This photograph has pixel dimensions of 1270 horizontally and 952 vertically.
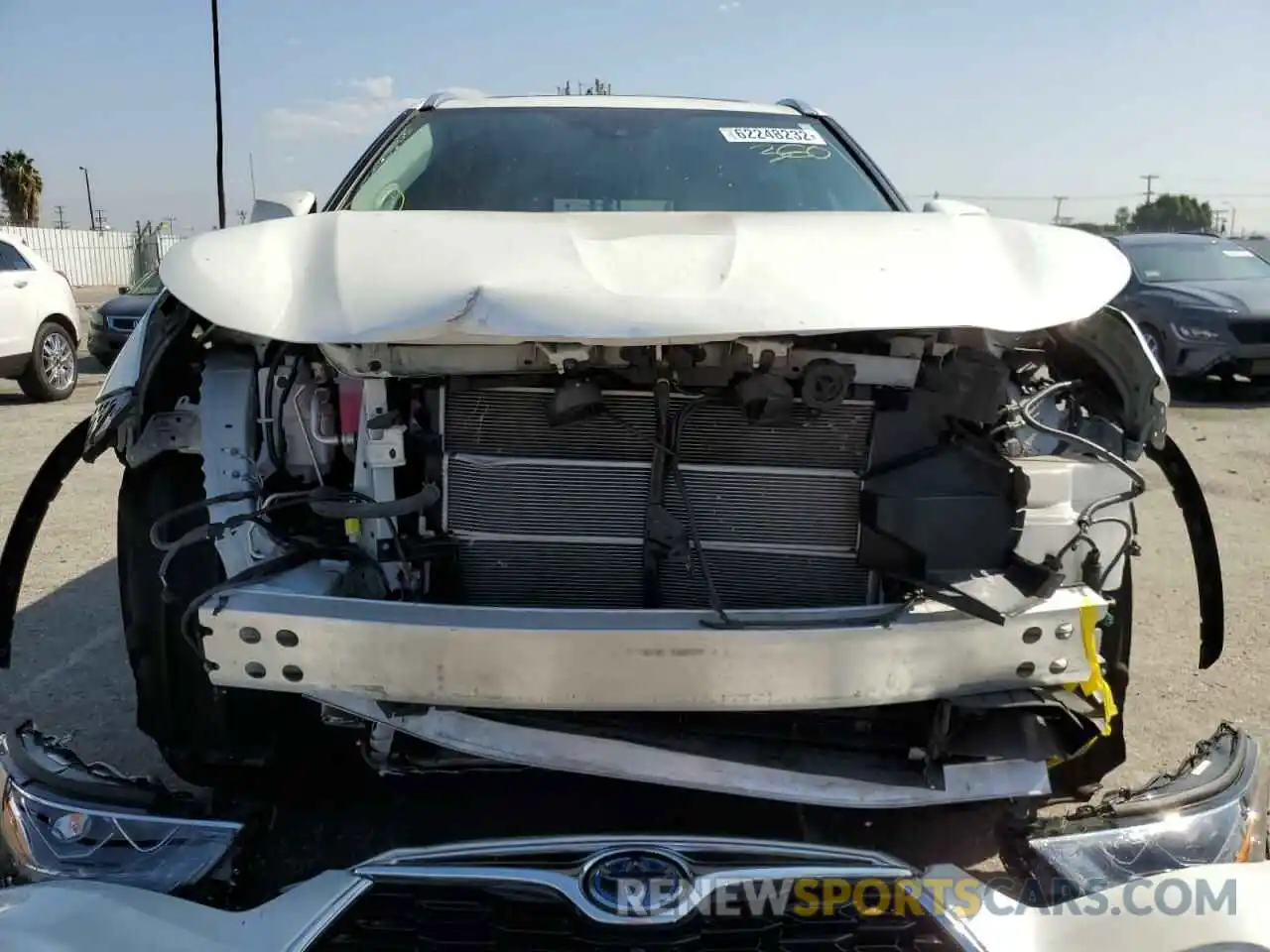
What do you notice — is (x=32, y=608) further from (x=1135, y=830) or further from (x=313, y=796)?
(x=1135, y=830)

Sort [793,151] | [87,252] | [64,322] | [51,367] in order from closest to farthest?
[793,151] → [51,367] → [64,322] → [87,252]

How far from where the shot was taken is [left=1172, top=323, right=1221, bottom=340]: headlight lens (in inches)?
374

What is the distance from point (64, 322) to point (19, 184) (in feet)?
117

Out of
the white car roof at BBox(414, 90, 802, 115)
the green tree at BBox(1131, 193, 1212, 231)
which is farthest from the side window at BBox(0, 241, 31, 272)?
the green tree at BBox(1131, 193, 1212, 231)

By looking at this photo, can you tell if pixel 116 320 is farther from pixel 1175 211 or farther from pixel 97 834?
pixel 1175 211

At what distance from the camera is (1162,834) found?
1.87 meters

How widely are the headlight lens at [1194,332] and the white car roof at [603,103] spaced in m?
7.31

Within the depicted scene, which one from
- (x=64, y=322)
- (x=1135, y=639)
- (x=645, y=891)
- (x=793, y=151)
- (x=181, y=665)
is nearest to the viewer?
(x=645, y=891)

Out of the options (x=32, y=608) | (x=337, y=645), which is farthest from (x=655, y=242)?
(x=32, y=608)

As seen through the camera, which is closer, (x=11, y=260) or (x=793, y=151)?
(x=793, y=151)

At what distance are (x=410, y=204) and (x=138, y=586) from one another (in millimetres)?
1396

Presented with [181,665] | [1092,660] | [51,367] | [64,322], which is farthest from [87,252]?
[1092,660]

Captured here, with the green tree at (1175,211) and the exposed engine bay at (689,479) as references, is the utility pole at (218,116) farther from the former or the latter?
the green tree at (1175,211)

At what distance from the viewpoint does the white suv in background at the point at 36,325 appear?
9.31 m
